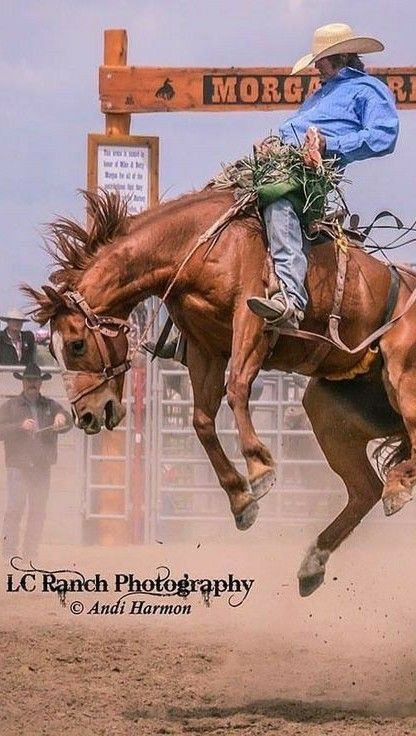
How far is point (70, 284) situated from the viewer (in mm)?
5629

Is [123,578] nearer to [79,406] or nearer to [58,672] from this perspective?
[58,672]

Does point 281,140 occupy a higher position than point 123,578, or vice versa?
point 281,140

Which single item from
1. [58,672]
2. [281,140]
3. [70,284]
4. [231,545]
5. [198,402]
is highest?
[281,140]

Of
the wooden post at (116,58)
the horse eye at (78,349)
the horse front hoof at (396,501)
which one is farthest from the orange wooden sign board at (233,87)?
the horse front hoof at (396,501)

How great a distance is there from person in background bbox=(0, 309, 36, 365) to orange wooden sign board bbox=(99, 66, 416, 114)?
2.38m

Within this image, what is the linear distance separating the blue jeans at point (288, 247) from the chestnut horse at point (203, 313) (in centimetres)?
10

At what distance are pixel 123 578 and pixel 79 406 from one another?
12.6ft

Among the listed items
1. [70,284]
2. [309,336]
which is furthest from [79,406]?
[309,336]

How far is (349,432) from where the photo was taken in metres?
6.55

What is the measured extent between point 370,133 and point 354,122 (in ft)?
0.37

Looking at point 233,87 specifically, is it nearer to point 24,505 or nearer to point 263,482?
point 24,505

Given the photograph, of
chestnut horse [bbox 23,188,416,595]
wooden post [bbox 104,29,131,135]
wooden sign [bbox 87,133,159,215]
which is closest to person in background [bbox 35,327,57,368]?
wooden sign [bbox 87,133,159,215]

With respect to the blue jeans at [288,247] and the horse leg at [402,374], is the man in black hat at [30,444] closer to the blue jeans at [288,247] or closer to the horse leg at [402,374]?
the horse leg at [402,374]

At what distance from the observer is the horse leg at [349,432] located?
6410 millimetres
